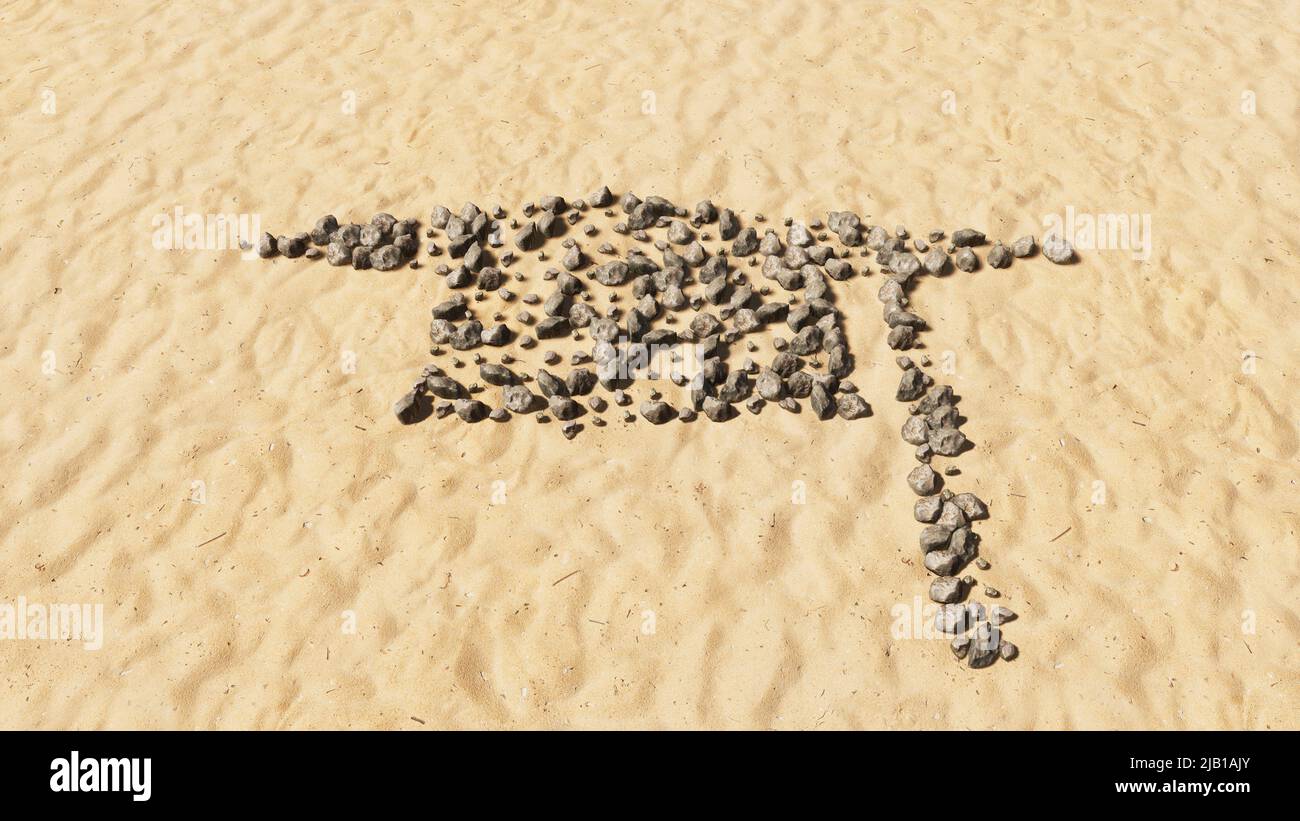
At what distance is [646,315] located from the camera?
5.96 m

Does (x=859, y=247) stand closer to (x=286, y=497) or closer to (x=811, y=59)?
(x=811, y=59)

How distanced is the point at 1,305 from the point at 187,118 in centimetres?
243

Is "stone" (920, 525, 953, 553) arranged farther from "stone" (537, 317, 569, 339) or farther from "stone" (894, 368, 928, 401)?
"stone" (537, 317, 569, 339)

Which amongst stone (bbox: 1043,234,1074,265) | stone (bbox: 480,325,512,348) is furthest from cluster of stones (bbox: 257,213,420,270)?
stone (bbox: 1043,234,1074,265)

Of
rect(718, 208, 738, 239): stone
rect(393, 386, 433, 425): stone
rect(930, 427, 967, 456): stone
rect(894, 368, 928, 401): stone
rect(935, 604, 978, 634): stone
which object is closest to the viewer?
rect(935, 604, 978, 634): stone

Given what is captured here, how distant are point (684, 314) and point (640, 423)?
1.04 m

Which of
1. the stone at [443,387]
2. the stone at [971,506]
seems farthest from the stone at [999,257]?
the stone at [443,387]

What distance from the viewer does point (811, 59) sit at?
8.20 meters

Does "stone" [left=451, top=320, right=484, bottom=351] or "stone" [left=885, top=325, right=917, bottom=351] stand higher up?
"stone" [left=451, top=320, right=484, bottom=351]

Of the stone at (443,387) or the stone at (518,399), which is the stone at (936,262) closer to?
the stone at (518,399)

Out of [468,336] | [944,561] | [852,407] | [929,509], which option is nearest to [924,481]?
[929,509]

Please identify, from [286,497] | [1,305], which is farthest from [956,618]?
[1,305]

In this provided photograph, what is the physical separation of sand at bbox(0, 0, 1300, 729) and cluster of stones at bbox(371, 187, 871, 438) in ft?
0.61

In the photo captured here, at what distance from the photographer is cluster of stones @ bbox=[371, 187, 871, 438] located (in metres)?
5.52
